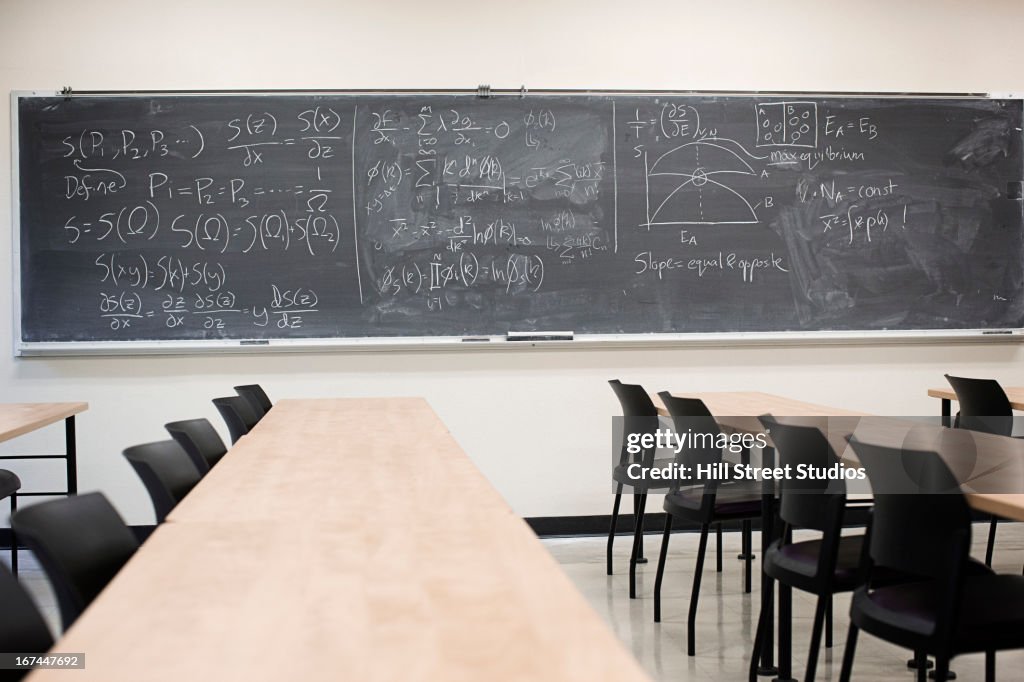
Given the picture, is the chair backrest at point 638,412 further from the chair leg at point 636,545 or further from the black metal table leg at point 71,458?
the black metal table leg at point 71,458

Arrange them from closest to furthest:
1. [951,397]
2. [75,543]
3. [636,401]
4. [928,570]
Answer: [75,543]
[928,570]
[636,401]
[951,397]

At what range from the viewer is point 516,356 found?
206 inches

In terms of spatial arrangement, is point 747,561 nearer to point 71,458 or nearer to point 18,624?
point 71,458

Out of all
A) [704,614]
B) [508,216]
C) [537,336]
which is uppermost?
[508,216]

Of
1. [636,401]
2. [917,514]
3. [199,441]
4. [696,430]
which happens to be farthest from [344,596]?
[636,401]

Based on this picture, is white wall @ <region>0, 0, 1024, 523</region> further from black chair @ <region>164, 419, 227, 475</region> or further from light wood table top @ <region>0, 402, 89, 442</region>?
black chair @ <region>164, 419, 227, 475</region>

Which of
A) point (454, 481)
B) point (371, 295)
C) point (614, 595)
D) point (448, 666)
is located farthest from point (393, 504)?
point (371, 295)

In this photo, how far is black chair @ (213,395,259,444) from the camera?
11.2ft

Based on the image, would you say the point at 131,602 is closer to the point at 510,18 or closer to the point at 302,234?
the point at 302,234

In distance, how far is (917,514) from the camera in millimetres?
2045

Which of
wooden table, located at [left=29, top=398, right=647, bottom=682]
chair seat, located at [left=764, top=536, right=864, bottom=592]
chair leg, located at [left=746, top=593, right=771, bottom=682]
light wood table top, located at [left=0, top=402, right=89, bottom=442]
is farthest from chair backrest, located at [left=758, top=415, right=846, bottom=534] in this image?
light wood table top, located at [left=0, top=402, right=89, bottom=442]

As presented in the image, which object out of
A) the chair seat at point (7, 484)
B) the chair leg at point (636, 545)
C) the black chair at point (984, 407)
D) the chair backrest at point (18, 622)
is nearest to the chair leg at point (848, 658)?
the chair leg at point (636, 545)

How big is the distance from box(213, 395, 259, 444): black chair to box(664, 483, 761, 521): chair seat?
1.71m

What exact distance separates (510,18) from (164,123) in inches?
79.2
